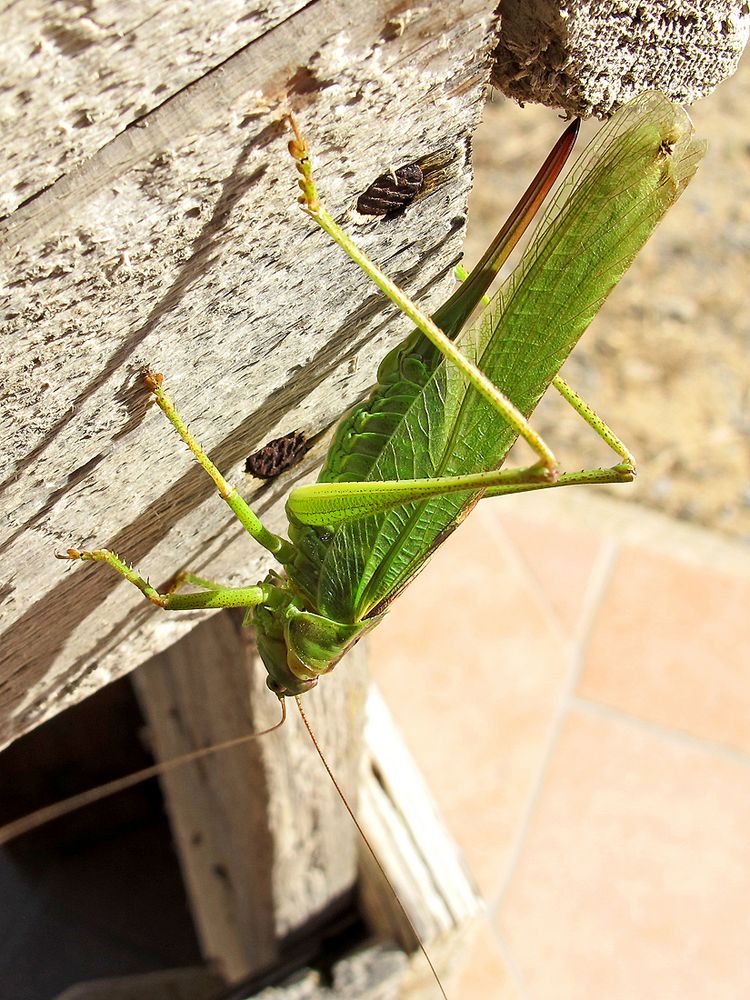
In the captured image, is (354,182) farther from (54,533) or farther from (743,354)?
(743,354)

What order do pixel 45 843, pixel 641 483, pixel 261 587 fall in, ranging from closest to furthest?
pixel 261 587 < pixel 45 843 < pixel 641 483

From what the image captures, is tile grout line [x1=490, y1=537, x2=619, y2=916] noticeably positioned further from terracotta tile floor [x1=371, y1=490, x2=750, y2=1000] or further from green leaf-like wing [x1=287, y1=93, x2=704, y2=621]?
green leaf-like wing [x1=287, y1=93, x2=704, y2=621]

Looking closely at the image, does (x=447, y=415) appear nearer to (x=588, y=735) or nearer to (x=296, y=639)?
(x=296, y=639)

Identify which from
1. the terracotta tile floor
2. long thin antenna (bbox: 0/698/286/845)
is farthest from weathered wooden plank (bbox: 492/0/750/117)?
the terracotta tile floor

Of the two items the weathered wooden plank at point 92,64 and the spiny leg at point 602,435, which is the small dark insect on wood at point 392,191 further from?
the spiny leg at point 602,435

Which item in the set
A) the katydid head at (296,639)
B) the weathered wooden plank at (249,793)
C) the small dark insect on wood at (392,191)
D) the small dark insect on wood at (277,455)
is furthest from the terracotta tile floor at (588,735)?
the small dark insect on wood at (392,191)

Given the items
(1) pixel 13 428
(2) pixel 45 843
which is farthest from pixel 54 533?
(2) pixel 45 843
